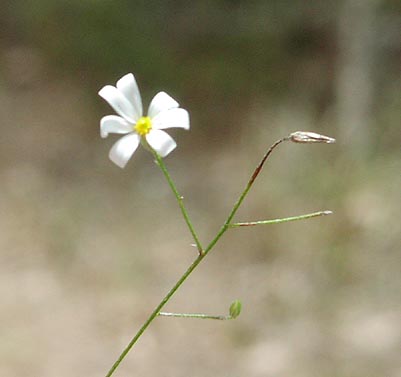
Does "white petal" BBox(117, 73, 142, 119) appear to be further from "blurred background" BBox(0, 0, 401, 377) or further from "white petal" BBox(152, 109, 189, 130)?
"blurred background" BBox(0, 0, 401, 377)

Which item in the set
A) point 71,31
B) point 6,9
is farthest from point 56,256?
point 6,9

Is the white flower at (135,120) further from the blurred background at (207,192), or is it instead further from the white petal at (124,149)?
the blurred background at (207,192)

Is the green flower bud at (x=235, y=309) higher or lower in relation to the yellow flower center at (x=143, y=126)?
lower

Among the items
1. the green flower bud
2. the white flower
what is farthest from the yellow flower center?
the green flower bud

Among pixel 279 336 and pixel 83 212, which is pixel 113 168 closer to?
pixel 83 212

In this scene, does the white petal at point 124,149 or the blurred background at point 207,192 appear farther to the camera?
the blurred background at point 207,192

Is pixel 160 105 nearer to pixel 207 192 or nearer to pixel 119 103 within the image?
pixel 119 103

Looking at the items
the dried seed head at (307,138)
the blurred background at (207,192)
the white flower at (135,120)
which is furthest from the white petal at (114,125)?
the blurred background at (207,192)

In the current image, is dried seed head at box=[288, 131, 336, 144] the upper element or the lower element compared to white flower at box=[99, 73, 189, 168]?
lower
